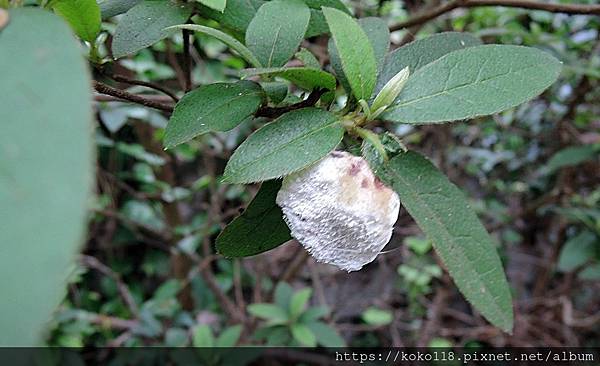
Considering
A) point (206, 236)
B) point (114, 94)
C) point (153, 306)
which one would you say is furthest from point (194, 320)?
point (114, 94)

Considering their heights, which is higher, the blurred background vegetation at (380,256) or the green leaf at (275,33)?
the green leaf at (275,33)

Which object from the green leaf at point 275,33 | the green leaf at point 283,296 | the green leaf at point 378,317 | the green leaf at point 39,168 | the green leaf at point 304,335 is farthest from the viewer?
the green leaf at point 378,317

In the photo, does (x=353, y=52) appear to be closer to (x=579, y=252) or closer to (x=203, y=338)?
(x=203, y=338)

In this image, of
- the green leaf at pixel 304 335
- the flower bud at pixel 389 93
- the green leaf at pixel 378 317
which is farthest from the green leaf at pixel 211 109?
the green leaf at pixel 378 317

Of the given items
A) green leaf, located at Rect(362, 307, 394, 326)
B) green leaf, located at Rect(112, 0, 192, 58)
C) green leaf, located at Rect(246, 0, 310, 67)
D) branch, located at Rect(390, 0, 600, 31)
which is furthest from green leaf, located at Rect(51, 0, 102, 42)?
green leaf, located at Rect(362, 307, 394, 326)

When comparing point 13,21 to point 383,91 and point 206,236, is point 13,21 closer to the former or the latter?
point 383,91

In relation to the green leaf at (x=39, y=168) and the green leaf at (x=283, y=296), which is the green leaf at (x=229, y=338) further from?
the green leaf at (x=39, y=168)
